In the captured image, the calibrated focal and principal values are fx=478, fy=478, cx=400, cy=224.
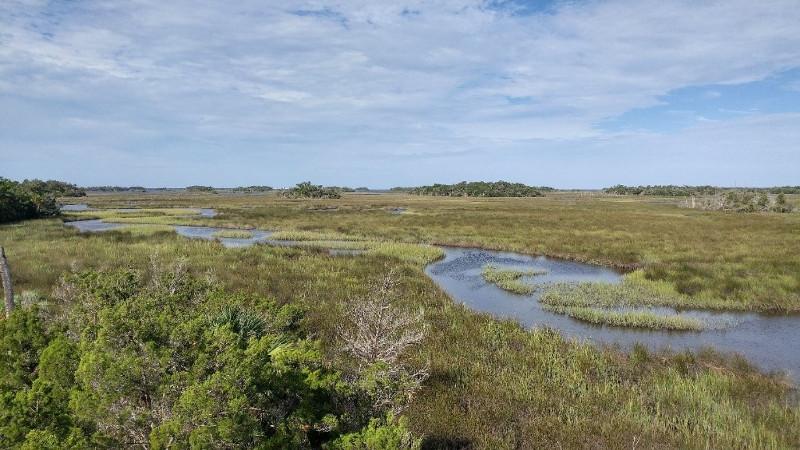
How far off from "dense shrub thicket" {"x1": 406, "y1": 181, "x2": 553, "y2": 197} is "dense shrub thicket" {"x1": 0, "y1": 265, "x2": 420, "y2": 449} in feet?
478

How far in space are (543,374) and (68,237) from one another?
3577 cm

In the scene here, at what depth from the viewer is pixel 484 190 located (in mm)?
152500

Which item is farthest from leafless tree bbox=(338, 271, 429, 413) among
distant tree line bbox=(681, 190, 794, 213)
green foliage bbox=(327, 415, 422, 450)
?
distant tree line bbox=(681, 190, 794, 213)

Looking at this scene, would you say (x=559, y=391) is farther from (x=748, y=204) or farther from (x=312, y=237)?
(x=748, y=204)

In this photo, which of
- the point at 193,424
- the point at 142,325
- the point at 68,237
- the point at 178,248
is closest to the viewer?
the point at 193,424

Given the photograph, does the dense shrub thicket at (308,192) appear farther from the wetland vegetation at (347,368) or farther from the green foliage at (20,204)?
the wetland vegetation at (347,368)

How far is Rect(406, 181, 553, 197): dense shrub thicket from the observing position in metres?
152

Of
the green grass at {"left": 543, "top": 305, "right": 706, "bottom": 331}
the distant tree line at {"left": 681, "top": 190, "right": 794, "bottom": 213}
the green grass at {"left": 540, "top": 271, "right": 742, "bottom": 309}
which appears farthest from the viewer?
the distant tree line at {"left": 681, "top": 190, "right": 794, "bottom": 213}

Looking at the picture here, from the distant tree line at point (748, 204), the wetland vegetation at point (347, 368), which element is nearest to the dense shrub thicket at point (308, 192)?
the distant tree line at point (748, 204)

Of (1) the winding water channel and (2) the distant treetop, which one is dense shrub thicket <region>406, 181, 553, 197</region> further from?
(1) the winding water channel

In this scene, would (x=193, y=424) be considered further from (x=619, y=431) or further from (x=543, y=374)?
(x=543, y=374)

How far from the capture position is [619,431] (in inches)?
339

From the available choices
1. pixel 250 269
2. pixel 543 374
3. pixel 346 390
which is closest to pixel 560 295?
pixel 543 374

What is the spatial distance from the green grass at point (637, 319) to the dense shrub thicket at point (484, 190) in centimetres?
13198
